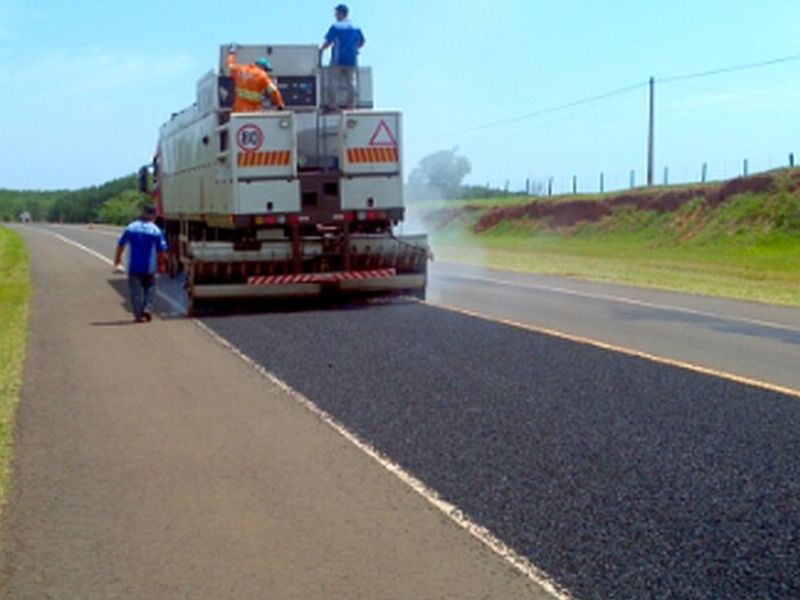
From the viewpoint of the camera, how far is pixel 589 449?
7883 millimetres

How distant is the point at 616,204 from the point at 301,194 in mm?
38073

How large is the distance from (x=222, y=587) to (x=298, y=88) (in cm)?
1408

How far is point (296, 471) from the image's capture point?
7.64 metres

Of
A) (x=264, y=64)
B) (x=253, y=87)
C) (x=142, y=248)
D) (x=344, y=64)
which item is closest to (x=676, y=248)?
(x=344, y=64)

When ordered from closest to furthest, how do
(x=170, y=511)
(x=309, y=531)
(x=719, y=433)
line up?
1. (x=309, y=531)
2. (x=170, y=511)
3. (x=719, y=433)

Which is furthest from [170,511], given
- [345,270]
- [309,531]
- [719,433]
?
[345,270]

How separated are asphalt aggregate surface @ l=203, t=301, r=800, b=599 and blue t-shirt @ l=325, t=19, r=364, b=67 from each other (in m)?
6.32

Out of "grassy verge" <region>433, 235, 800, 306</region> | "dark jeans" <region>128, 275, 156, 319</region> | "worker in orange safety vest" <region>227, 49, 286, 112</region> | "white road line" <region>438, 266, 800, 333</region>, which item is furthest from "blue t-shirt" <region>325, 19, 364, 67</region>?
"grassy verge" <region>433, 235, 800, 306</region>

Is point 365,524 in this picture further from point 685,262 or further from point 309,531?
point 685,262

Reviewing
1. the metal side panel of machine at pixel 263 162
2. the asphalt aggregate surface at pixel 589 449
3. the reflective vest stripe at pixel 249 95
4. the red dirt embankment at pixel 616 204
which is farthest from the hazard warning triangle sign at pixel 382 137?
the red dirt embankment at pixel 616 204

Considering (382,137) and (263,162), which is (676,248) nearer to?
(382,137)

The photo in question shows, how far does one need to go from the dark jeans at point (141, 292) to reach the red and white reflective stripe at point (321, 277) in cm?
142

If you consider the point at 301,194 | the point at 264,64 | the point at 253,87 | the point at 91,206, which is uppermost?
the point at 264,64

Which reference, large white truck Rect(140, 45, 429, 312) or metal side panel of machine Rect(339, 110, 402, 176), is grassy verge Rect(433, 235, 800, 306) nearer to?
large white truck Rect(140, 45, 429, 312)
